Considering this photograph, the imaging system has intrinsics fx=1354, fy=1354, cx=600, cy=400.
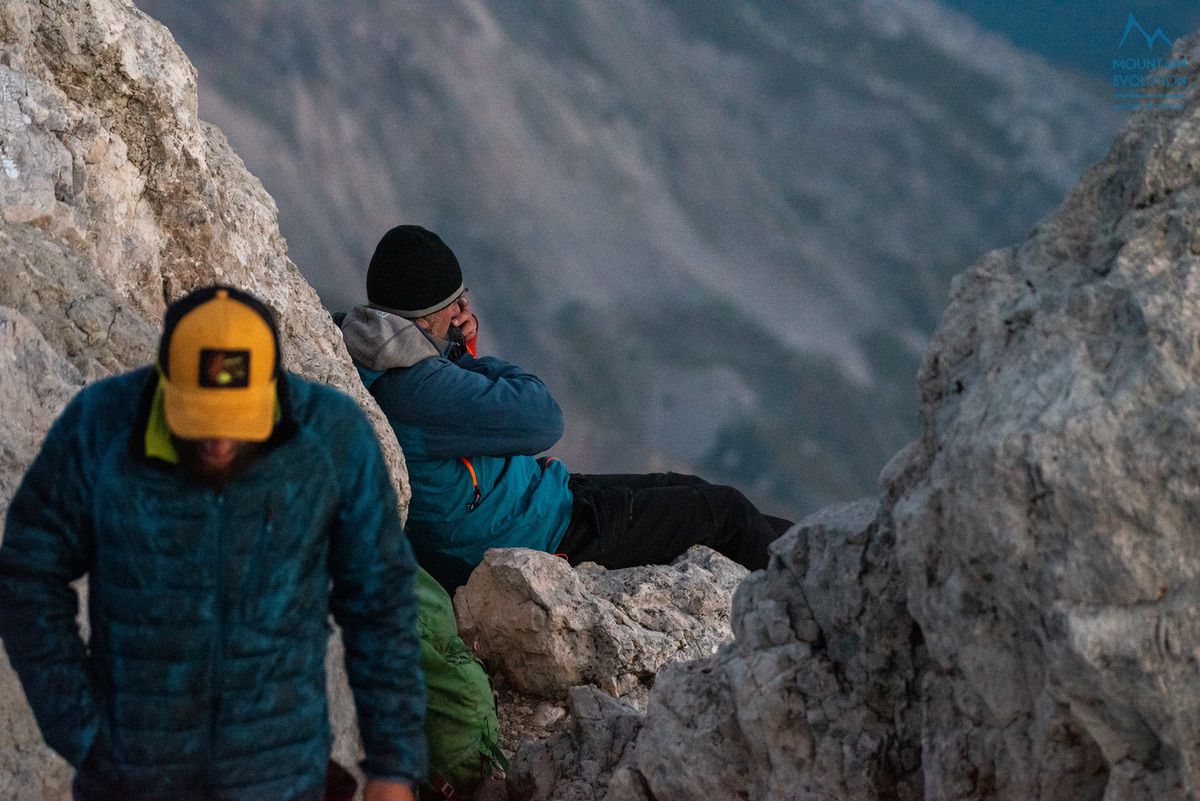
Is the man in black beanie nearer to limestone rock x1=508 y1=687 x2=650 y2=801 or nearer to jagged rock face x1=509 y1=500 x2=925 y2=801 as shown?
limestone rock x1=508 y1=687 x2=650 y2=801

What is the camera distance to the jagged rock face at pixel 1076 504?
103 inches

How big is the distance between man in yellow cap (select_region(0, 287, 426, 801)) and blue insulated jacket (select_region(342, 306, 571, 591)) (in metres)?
2.75

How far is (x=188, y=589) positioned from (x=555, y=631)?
114 inches

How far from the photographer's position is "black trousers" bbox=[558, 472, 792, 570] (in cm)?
588

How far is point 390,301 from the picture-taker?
5387 millimetres

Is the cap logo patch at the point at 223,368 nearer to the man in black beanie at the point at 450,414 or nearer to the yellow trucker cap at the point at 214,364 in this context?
the yellow trucker cap at the point at 214,364

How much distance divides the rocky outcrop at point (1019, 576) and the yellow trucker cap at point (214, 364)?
1467mm

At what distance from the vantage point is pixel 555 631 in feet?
16.8

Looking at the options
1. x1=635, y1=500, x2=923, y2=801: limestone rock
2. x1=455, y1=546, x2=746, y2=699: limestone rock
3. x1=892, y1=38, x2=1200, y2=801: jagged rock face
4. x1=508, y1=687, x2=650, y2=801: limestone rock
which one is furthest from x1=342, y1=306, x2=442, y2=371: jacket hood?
x1=892, y1=38, x2=1200, y2=801: jagged rock face

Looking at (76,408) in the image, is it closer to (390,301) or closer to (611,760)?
(611,760)

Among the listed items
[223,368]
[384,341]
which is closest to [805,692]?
[223,368]

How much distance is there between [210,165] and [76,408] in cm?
291

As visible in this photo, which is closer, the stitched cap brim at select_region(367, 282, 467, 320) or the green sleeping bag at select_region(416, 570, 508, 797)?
the green sleeping bag at select_region(416, 570, 508, 797)

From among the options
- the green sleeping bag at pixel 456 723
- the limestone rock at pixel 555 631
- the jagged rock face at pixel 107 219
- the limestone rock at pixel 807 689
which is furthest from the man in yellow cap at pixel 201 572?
the limestone rock at pixel 555 631
